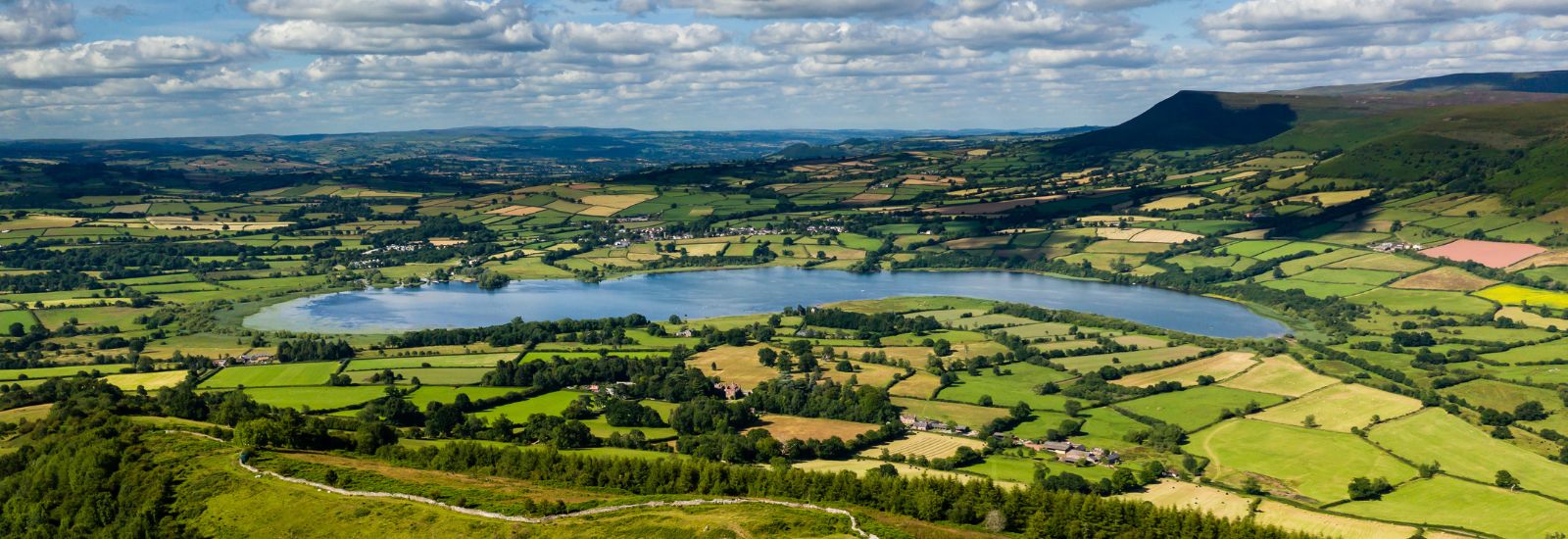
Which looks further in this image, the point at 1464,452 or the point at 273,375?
the point at 273,375

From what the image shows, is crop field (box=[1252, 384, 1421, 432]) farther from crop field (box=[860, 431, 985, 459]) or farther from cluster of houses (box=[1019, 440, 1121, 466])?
crop field (box=[860, 431, 985, 459])

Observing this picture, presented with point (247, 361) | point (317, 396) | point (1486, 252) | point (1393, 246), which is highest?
point (317, 396)

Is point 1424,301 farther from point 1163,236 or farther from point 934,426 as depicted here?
Answer: point 934,426

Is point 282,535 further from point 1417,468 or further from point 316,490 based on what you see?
point 1417,468

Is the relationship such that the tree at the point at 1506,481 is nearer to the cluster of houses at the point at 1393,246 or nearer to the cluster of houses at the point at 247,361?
the cluster of houses at the point at 247,361

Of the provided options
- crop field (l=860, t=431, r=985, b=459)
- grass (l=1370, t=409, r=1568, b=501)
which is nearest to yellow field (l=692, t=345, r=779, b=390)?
crop field (l=860, t=431, r=985, b=459)

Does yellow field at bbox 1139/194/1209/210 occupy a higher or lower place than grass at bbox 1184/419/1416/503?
higher

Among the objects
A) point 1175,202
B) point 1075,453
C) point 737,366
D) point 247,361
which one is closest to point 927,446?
point 1075,453
